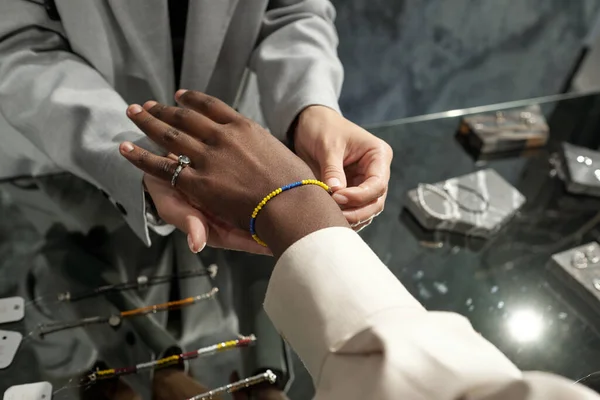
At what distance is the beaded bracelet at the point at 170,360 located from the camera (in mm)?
584

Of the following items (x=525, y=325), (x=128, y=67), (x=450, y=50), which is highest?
(x=128, y=67)

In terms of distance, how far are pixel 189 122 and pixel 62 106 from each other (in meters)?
0.17

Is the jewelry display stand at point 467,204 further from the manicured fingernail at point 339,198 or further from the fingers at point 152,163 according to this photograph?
the fingers at point 152,163

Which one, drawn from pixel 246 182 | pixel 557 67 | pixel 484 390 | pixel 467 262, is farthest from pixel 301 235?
pixel 557 67

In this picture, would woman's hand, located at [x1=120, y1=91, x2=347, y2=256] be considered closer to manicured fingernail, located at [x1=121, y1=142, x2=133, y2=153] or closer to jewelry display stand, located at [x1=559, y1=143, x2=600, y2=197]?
manicured fingernail, located at [x1=121, y1=142, x2=133, y2=153]

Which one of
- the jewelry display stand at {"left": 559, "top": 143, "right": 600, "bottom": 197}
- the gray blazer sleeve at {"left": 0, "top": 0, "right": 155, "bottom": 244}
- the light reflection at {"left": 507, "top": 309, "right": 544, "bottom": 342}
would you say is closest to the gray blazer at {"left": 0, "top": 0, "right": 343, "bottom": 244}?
the gray blazer sleeve at {"left": 0, "top": 0, "right": 155, "bottom": 244}

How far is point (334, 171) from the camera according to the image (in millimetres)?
569

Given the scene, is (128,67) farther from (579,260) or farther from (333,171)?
(579,260)

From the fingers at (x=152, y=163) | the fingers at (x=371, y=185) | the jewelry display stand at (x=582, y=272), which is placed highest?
the fingers at (x=152, y=163)

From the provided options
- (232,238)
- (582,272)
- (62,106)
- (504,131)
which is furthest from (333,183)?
(504,131)

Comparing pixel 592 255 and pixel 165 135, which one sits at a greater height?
pixel 165 135

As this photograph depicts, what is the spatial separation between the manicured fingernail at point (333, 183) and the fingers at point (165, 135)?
142 mm

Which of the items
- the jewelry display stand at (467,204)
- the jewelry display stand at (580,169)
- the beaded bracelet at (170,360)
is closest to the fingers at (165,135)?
the beaded bracelet at (170,360)

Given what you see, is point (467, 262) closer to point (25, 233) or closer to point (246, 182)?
point (246, 182)
